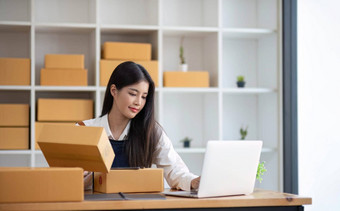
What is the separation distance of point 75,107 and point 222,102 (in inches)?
47.6

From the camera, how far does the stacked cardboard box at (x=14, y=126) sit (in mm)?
3874

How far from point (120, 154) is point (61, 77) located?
1.38 m

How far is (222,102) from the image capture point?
176 inches

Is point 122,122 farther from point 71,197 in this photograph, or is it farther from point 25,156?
point 25,156

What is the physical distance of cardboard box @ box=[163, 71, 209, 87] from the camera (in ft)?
13.5

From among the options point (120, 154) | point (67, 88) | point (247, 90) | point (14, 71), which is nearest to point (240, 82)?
point (247, 90)

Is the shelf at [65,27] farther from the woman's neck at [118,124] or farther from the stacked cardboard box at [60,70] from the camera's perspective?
the woman's neck at [118,124]

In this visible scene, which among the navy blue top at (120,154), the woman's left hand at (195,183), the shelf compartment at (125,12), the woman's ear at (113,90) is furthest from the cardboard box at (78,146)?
the shelf compartment at (125,12)

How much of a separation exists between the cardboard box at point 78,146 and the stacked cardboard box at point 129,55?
182cm

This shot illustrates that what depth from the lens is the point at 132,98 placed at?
269 centimetres

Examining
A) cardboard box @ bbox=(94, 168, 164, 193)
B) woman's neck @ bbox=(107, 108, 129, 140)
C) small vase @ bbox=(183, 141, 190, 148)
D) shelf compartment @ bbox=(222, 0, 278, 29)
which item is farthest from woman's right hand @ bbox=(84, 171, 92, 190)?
shelf compartment @ bbox=(222, 0, 278, 29)

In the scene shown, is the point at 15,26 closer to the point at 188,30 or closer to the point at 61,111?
the point at 61,111
